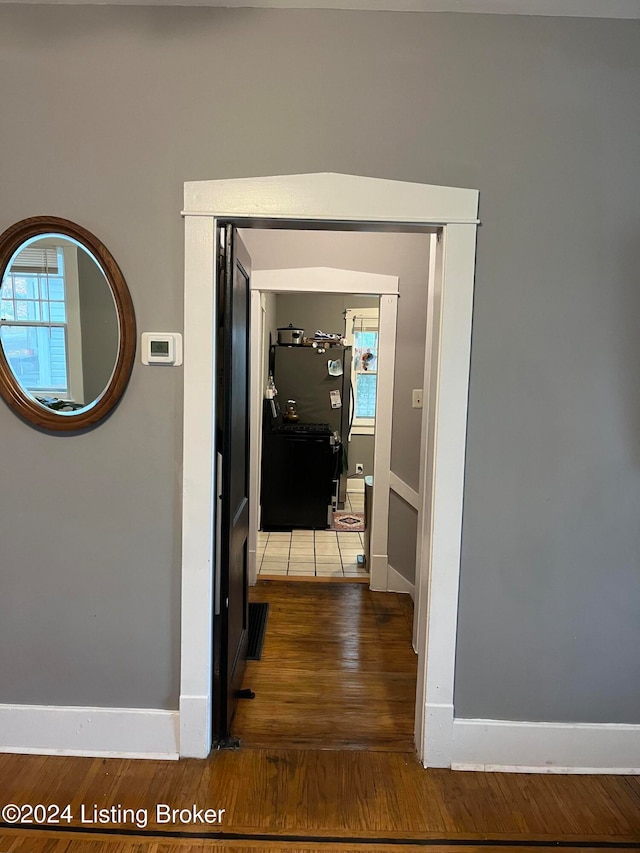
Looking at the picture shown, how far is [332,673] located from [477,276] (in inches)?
76.4

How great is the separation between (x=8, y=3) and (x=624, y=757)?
336 centimetres

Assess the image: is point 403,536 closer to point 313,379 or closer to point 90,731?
point 90,731

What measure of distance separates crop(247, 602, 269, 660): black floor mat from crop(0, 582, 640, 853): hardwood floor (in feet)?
Answer: 1.34

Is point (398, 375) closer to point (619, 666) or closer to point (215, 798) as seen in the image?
point (619, 666)

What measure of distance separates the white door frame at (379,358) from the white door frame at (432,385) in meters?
1.44

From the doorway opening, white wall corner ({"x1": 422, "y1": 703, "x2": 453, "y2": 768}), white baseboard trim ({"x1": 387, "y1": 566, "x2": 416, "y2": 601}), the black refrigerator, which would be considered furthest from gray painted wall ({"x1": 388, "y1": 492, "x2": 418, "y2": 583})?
the black refrigerator

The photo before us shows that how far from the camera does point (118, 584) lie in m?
1.96

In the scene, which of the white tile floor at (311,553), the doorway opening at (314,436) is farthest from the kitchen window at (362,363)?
the white tile floor at (311,553)

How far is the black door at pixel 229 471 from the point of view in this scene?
6.26 ft

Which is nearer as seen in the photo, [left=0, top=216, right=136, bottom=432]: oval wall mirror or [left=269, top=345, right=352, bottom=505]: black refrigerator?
[left=0, top=216, right=136, bottom=432]: oval wall mirror

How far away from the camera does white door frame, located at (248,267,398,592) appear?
3430 millimetres

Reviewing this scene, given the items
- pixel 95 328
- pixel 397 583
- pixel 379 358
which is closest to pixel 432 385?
pixel 95 328

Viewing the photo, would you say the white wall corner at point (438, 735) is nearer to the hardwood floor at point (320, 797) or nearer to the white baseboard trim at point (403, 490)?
the hardwood floor at point (320, 797)

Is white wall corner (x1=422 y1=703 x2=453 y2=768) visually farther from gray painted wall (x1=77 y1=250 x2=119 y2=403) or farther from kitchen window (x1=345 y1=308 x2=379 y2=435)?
kitchen window (x1=345 y1=308 x2=379 y2=435)
